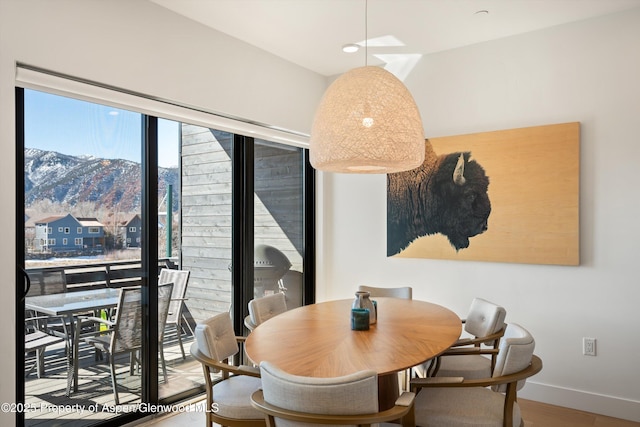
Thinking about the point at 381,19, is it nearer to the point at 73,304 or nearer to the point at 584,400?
the point at 73,304

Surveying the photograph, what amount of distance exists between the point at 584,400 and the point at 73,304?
3548 mm

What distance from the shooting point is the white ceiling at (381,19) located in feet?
10.1

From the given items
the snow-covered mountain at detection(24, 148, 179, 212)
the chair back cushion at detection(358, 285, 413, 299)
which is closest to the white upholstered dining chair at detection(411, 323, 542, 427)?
the chair back cushion at detection(358, 285, 413, 299)

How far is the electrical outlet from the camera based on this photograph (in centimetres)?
329

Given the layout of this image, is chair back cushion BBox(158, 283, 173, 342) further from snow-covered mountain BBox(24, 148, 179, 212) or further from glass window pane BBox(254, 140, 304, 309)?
glass window pane BBox(254, 140, 304, 309)

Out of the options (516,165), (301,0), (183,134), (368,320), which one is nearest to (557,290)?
(516,165)

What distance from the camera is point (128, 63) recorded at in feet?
9.42

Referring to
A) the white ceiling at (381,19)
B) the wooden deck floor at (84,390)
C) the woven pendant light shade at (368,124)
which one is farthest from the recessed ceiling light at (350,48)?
the wooden deck floor at (84,390)

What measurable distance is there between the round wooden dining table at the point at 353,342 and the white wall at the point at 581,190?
1038 mm

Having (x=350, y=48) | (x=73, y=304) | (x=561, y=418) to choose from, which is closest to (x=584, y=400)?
(x=561, y=418)

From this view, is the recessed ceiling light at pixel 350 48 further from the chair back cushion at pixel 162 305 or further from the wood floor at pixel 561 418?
the wood floor at pixel 561 418

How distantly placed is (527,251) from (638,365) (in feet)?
3.36

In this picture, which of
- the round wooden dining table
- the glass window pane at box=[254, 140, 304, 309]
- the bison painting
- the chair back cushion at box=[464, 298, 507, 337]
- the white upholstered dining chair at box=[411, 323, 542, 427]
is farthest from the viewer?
the glass window pane at box=[254, 140, 304, 309]

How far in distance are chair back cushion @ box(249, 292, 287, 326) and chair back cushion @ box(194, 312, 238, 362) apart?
0.41 metres
